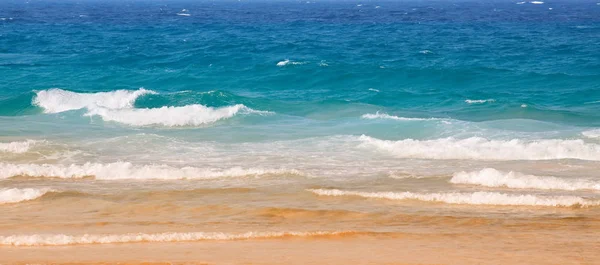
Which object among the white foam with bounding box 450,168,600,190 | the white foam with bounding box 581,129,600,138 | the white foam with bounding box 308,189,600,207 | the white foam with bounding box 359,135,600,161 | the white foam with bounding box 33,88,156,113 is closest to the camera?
the white foam with bounding box 308,189,600,207

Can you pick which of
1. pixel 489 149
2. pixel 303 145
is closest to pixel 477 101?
pixel 489 149

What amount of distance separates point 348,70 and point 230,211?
23131 mm

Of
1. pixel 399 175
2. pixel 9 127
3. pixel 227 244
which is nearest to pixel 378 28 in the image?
pixel 9 127

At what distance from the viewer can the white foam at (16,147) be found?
1811 cm

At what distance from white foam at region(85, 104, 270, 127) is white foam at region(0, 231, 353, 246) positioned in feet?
42.6

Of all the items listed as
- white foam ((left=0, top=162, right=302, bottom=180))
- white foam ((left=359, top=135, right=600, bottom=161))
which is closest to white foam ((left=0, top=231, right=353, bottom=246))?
white foam ((left=0, top=162, right=302, bottom=180))

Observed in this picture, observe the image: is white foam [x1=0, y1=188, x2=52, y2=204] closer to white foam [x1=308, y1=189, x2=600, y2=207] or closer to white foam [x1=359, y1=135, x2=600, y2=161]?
white foam [x1=308, y1=189, x2=600, y2=207]

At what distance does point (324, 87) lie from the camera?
32.3m

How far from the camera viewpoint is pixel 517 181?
14.6 metres

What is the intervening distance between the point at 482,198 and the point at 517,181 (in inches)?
66.9

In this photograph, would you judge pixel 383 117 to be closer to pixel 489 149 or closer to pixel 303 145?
pixel 303 145

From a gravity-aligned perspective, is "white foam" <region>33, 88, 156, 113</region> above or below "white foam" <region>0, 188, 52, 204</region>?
above

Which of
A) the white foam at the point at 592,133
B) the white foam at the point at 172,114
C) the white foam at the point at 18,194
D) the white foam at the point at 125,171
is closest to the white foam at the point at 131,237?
the white foam at the point at 18,194

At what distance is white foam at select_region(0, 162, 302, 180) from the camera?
620 inches
